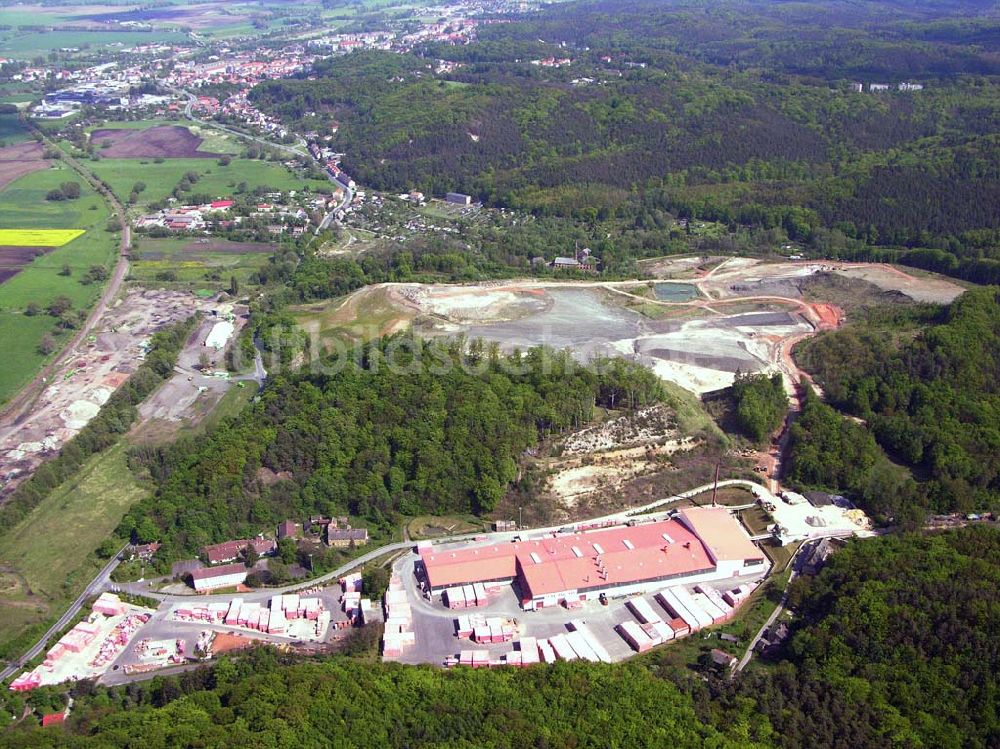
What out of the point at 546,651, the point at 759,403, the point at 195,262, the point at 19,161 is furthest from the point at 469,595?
the point at 19,161

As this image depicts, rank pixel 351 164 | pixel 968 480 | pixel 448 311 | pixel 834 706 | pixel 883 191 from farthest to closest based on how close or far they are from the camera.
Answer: pixel 351 164 → pixel 883 191 → pixel 448 311 → pixel 968 480 → pixel 834 706

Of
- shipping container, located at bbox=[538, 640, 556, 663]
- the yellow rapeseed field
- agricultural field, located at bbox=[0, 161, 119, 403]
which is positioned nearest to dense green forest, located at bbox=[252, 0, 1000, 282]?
agricultural field, located at bbox=[0, 161, 119, 403]

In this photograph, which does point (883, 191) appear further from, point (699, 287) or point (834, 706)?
point (834, 706)

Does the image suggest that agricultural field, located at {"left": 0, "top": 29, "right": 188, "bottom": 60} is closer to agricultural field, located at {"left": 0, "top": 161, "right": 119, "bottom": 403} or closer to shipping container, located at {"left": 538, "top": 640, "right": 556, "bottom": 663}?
agricultural field, located at {"left": 0, "top": 161, "right": 119, "bottom": 403}

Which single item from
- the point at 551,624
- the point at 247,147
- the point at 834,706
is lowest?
the point at 247,147

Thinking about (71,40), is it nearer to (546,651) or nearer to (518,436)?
(518,436)

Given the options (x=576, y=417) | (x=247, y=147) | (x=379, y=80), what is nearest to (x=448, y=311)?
(x=576, y=417)

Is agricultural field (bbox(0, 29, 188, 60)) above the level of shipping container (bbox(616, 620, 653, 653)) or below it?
below
